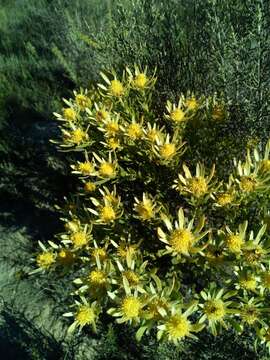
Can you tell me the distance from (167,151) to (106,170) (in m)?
0.32

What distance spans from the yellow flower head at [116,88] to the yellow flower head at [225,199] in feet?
2.66

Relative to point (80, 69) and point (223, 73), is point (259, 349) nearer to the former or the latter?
point (223, 73)

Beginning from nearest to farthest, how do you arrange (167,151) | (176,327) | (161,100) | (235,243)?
(176,327) → (235,243) → (167,151) → (161,100)

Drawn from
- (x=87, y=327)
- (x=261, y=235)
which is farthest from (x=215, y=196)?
(x=87, y=327)

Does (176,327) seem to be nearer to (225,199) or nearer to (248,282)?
(248,282)

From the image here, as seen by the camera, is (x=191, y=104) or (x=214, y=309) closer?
(x=214, y=309)

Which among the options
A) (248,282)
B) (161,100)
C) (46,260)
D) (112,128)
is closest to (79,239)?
(46,260)

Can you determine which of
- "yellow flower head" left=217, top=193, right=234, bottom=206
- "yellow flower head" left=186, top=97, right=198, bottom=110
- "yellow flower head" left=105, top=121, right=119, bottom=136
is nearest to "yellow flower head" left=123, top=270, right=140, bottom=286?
"yellow flower head" left=217, top=193, right=234, bottom=206

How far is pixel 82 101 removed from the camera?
2469mm

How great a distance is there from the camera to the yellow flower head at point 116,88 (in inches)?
91.7

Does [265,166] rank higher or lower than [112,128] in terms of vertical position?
lower

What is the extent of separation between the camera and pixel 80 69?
4699mm

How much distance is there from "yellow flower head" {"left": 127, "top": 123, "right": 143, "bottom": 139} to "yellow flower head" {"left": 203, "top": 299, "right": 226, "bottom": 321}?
2.75ft

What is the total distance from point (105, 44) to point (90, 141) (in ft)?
3.07
